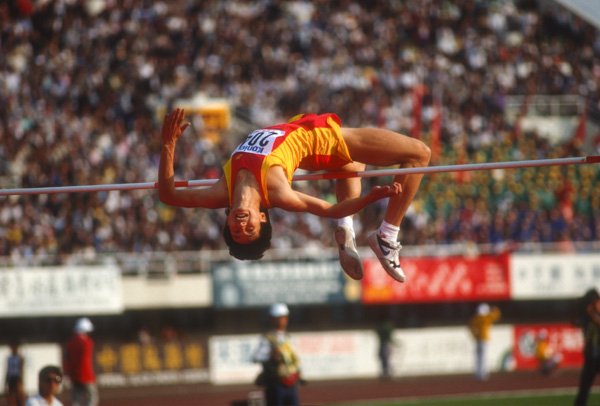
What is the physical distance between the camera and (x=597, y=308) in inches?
424

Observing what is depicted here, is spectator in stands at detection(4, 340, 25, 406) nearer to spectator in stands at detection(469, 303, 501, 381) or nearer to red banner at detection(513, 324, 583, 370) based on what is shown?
spectator in stands at detection(469, 303, 501, 381)

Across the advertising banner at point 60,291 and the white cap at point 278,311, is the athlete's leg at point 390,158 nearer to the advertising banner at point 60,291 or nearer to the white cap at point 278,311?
the white cap at point 278,311

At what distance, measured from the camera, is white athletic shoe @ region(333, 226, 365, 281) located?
22.3 feet

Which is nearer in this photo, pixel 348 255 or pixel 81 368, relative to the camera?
pixel 348 255

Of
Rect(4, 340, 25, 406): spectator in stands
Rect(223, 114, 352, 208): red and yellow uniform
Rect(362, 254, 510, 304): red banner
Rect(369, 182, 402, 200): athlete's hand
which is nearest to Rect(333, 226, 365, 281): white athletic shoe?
Rect(223, 114, 352, 208): red and yellow uniform

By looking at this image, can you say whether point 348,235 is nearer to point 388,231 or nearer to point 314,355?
point 388,231

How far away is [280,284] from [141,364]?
3.37 meters

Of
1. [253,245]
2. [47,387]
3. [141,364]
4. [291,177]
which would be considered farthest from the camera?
[141,364]

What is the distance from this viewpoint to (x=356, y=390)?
58.6 ft

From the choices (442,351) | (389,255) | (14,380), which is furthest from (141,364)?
(389,255)

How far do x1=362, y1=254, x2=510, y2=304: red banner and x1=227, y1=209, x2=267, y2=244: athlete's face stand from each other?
1344 centimetres

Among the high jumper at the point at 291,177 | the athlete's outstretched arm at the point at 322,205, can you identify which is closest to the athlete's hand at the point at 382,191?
the high jumper at the point at 291,177

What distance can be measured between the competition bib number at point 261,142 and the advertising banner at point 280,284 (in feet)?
40.3

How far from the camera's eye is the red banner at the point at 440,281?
64.3 ft
